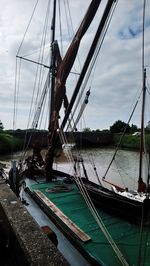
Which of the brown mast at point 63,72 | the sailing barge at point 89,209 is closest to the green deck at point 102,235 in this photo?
the sailing barge at point 89,209

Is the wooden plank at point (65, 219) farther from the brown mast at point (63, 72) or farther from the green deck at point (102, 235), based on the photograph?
the brown mast at point (63, 72)

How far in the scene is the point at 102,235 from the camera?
590cm

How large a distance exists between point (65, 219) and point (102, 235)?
1.34 m

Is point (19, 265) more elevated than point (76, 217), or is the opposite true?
point (19, 265)

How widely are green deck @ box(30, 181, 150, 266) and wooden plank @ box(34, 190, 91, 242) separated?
112 mm

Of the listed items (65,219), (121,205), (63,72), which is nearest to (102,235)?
(65,219)

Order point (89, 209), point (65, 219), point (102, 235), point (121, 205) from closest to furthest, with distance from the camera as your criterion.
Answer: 1. point (102, 235)
2. point (65, 219)
3. point (121, 205)
4. point (89, 209)

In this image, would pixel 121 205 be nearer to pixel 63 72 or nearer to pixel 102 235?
pixel 102 235

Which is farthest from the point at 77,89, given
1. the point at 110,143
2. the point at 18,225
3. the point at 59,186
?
the point at 110,143

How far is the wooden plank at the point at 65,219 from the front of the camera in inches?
226

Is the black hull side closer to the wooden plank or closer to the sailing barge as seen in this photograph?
the sailing barge

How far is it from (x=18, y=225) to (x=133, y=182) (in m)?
17.2

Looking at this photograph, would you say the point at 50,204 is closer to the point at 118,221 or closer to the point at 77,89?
the point at 118,221

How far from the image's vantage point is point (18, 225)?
3.05m
